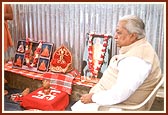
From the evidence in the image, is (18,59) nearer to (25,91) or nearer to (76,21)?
(25,91)

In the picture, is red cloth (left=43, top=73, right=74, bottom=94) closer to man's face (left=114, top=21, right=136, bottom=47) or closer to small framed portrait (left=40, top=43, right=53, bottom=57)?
small framed portrait (left=40, top=43, right=53, bottom=57)

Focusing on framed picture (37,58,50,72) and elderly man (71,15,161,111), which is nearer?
elderly man (71,15,161,111)

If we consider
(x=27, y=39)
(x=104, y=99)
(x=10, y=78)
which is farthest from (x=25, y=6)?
(x=104, y=99)

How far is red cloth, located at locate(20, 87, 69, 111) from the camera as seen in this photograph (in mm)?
1941

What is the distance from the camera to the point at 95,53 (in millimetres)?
2004

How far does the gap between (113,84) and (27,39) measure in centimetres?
76

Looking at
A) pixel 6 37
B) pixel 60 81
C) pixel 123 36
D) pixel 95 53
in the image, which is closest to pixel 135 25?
pixel 123 36

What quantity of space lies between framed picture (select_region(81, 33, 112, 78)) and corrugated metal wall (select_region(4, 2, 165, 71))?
45mm

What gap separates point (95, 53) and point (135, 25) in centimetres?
46

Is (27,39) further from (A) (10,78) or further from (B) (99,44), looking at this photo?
(B) (99,44)

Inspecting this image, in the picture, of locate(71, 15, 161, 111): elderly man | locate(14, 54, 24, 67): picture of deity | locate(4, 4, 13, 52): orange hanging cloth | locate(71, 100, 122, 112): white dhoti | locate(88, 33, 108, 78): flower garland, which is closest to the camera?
locate(71, 15, 161, 111): elderly man

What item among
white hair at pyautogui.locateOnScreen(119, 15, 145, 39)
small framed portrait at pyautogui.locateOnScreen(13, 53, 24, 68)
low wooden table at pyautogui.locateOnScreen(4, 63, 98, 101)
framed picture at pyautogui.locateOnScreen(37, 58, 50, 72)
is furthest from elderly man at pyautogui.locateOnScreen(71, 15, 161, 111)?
small framed portrait at pyautogui.locateOnScreen(13, 53, 24, 68)

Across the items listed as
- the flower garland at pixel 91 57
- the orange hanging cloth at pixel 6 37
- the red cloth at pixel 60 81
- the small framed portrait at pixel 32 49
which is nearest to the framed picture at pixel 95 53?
the flower garland at pixel 91 57

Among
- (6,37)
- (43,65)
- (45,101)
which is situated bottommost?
(45,101)
